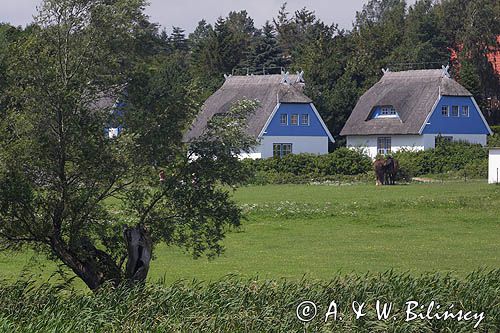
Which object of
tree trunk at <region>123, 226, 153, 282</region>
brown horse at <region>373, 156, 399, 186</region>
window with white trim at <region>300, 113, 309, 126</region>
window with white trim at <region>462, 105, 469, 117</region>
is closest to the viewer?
tree trunk at <region>123, 226, 153, 282</region>

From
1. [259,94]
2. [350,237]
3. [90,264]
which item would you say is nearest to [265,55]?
[259,94]

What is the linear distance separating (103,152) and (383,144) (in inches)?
2068

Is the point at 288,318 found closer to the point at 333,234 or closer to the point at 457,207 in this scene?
the point at 333,234

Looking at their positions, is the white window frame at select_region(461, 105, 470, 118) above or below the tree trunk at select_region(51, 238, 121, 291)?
above

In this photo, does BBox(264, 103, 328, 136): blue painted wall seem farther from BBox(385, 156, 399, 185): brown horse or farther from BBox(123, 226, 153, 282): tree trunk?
BBox(123, 226, 153, 282): tree trunk

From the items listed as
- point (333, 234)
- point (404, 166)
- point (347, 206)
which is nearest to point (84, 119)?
point (333, 234)

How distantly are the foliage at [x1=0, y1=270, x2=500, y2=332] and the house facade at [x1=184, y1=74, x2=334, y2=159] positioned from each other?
48005 mm

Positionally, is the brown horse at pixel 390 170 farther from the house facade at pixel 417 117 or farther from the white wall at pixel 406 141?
the house facade at pixel 417 117

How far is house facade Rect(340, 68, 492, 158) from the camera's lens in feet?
220

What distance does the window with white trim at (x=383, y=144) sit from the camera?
6888 cm

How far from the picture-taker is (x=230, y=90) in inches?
2771

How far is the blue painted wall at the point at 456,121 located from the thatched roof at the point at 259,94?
300 inches

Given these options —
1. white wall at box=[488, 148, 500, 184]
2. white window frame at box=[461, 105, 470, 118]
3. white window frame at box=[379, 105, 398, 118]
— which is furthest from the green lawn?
white window frame at box=[379, 105, 398, 118]

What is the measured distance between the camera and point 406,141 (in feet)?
222
